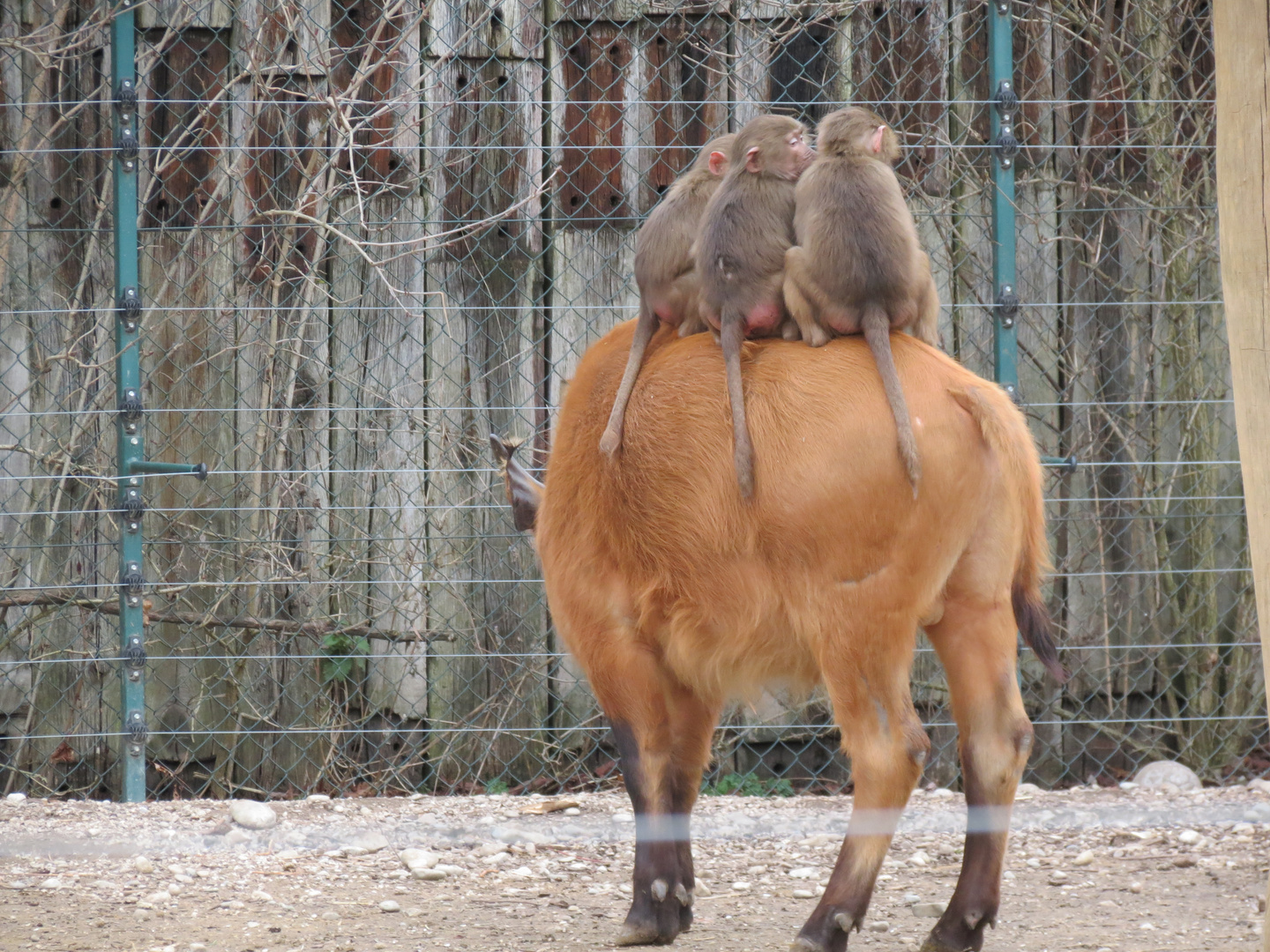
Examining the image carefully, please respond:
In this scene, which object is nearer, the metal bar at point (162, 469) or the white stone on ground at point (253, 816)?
the white stone on ground at point (253, 816)

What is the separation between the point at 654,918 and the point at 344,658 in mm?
2416

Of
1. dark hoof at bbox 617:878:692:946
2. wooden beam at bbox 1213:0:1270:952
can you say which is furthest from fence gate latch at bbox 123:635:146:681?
wooden beam at bbox 1213:0:1270:952

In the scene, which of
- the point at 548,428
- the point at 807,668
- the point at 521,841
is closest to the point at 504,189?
the point at 548,428

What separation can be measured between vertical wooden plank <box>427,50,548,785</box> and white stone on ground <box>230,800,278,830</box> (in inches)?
35.8

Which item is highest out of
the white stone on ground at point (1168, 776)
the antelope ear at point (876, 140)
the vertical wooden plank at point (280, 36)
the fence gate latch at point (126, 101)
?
the vertical wooden plank at point (280, 36)

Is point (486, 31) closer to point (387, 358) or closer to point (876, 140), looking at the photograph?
point (387, 358)

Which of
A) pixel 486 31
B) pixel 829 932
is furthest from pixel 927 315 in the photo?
pixel 486 31

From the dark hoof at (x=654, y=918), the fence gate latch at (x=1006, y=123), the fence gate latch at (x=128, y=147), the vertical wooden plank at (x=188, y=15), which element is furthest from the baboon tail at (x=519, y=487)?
the vertical wooden plank at (x=188, y=15)

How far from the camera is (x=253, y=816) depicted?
4.40 metres

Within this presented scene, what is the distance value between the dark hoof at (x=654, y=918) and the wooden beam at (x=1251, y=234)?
139cm

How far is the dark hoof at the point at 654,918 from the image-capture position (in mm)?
3236

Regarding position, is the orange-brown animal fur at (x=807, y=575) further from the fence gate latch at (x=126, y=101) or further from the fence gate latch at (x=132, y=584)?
the fence gate latch at (x=126, y=101)

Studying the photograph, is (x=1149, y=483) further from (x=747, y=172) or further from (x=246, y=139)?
(x=246, y=139)

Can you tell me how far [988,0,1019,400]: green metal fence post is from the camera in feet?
16.0
